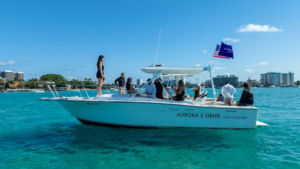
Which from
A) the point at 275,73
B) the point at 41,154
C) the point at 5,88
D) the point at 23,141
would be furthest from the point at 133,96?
the point at 275,73

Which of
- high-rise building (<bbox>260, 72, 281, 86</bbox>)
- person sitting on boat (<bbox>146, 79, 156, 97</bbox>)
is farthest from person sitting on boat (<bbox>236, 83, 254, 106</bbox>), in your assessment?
high-rise building (<bbox>260, 72, 281, 86</bbox>)

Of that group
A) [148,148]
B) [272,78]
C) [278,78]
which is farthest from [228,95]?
[278,78]

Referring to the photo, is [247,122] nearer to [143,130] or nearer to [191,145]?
[191,145]

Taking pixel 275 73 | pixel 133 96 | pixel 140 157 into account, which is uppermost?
pixel 275 73

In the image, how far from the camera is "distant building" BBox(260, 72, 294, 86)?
6535 inches

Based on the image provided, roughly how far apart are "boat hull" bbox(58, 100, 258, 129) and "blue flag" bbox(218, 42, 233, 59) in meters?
1.95

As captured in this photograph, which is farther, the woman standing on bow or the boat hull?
the woman standing on bow

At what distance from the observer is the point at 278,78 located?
6924 inches

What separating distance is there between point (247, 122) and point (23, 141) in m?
8.17

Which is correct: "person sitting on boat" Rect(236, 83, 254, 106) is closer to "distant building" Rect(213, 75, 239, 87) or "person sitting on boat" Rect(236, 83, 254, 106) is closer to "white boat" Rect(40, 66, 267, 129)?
"white boat" Rect(40, 66, 267, 129)

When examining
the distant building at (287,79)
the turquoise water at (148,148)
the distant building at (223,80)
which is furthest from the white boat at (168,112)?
the distant building at (287,79)

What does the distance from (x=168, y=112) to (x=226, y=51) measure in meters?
3.08

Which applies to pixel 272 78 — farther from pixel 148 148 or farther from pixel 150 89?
pixel 148 148

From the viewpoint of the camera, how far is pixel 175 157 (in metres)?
5.46
